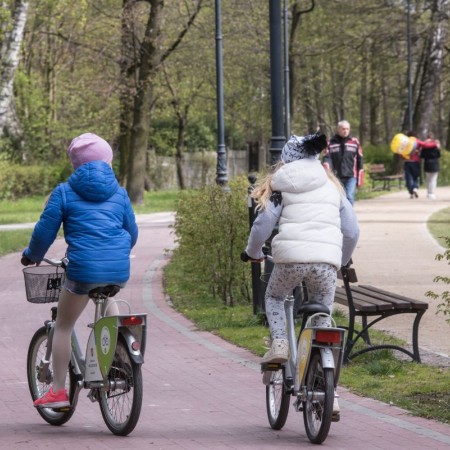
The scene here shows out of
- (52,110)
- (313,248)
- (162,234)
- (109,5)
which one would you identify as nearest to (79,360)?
(313,248)

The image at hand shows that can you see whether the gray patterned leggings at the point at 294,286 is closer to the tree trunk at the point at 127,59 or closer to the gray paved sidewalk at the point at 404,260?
the gray paved sidewalk at the point at 404,260

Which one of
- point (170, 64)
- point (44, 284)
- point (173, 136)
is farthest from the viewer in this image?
point (173, 136)

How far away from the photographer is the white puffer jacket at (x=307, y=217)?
7031 mm

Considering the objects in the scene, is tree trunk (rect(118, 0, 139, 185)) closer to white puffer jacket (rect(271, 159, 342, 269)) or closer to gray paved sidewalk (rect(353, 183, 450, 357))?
gray paved sidewalk (rect(353, 183, 450, 357))

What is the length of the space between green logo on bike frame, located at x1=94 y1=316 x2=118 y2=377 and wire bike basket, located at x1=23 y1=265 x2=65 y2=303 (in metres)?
0.37

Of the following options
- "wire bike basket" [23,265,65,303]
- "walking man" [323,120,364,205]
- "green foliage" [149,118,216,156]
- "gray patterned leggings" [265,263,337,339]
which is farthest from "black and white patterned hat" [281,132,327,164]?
"green foliage" [149,118,216,156]

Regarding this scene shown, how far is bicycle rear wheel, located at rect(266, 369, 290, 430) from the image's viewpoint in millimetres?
7305

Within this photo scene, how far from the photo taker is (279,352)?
721 centimetres

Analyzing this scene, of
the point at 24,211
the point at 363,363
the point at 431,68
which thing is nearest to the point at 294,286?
the point at 363,363

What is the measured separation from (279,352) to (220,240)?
724 centimetres

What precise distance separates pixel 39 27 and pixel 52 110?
4.19 metres

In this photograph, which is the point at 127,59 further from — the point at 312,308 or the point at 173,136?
the point at 312,308

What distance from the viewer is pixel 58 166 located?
4941 cm

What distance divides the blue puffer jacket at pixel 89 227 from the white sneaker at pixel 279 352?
0.89 m
